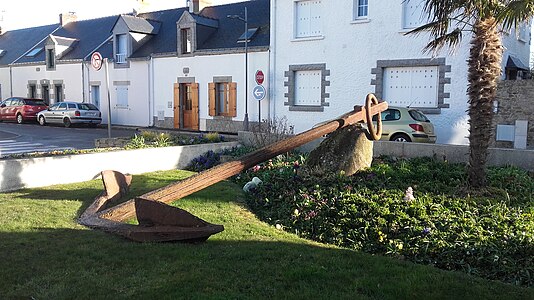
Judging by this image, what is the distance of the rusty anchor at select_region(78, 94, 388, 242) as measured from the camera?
4.84 meters

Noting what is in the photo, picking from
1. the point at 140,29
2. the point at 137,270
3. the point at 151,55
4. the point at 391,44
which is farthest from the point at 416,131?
the point at 140,29

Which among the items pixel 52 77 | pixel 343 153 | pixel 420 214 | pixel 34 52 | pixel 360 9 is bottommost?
pixel 420 214

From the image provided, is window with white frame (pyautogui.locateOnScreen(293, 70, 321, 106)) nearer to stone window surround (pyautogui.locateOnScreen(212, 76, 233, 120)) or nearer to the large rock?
stone window surround (pyautogui.locateOnScreen(212, 76, 233, 120))

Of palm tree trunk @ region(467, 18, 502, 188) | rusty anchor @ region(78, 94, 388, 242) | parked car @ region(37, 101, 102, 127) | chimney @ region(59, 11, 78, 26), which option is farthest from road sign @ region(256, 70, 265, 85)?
chimney @ region(59, 11, 78, 26)

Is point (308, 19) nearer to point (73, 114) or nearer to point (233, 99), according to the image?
point (233, 99)

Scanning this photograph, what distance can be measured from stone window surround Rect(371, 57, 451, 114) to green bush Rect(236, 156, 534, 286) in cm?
798

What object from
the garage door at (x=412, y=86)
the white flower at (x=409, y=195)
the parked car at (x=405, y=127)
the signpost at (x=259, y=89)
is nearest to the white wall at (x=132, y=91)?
the signpost at (x=259, y=89)

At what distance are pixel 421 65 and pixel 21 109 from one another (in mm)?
23059

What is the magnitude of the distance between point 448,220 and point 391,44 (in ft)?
41.1

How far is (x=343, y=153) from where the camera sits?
8328 millimetres

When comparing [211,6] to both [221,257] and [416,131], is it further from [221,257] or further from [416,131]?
[221,257]

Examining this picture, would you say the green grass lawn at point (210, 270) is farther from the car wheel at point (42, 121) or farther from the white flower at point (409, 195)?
the car wheel at point (42, 121)

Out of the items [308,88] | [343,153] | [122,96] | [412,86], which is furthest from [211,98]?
[343,153]

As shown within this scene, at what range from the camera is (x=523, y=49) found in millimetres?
18734
